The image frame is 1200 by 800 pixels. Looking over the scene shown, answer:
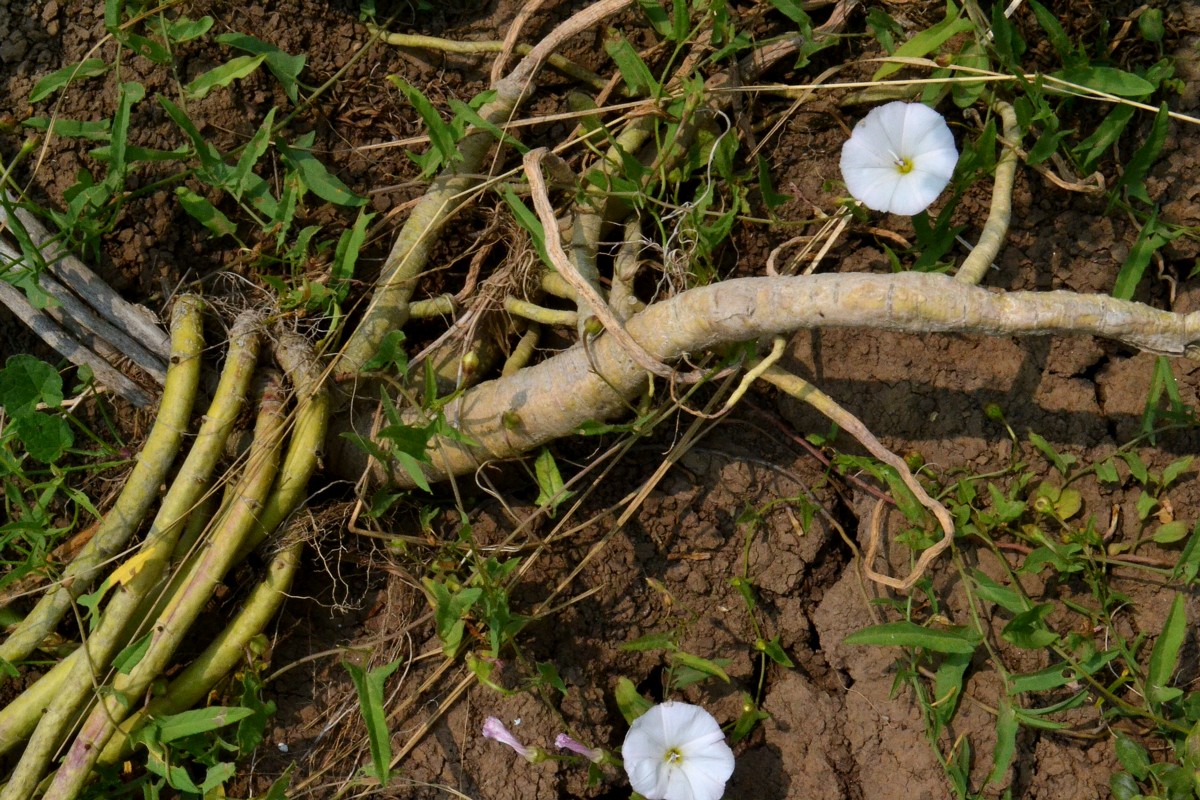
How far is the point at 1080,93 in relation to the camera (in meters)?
2.07

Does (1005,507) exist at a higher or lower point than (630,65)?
lower

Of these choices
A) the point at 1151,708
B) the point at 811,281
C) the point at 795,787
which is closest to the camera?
the point at 811,281

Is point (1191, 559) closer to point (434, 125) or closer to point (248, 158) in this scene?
point (434, 125)

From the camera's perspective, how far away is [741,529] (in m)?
2.15

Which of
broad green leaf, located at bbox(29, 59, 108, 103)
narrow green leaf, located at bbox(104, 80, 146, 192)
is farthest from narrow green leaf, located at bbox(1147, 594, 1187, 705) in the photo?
broad green leaf, located at bbox(29, 59, 108, 103)

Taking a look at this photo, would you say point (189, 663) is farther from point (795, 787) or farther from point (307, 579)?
point (795, 787)

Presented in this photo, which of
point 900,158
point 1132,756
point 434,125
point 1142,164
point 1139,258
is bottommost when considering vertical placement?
point 1132,756

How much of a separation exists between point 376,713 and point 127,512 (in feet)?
2.27

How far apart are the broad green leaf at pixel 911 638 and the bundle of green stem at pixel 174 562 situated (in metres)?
1.17

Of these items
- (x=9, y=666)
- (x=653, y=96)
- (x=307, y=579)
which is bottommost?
(x=307, y=579)

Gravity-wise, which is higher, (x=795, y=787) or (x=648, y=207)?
(x=648, y=207)

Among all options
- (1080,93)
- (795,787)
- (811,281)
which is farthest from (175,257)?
(1080,93)

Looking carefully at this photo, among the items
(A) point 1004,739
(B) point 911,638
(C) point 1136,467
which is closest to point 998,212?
(C) point 1136,467

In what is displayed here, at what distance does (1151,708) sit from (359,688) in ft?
5.05
